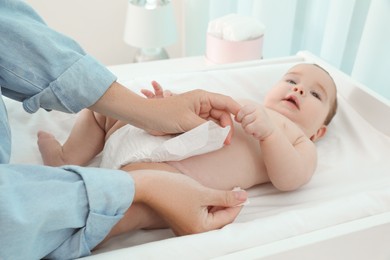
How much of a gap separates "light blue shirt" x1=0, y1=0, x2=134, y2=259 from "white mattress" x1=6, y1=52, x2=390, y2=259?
0.06m

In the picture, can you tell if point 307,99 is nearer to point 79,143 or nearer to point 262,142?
point 262,142

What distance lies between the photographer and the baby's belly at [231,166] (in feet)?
2.76

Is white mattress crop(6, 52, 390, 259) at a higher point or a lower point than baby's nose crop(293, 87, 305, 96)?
lower

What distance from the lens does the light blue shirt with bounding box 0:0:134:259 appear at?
531mm

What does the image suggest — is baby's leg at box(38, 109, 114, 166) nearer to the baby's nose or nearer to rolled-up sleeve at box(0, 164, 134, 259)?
rolled-up sleeve at box(0, 164, 134, 259)

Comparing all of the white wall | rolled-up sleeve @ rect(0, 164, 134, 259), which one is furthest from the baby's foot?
the white wall

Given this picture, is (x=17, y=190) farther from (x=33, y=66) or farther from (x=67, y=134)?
(x=67, y=134)

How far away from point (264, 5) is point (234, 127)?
827 millimetres

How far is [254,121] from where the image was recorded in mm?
804

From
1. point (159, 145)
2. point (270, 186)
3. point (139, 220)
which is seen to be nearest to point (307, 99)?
point (270, 186)

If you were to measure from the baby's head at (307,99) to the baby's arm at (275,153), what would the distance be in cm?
17

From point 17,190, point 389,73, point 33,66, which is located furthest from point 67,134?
point 389,73

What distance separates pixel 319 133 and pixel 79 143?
57 centimetres

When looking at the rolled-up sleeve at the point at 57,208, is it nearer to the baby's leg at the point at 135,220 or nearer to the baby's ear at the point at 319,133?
the baby's leg at the point at 135,220
